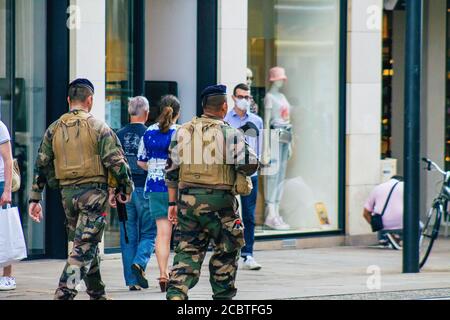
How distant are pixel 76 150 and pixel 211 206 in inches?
46.4

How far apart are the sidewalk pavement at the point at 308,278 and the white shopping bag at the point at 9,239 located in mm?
325

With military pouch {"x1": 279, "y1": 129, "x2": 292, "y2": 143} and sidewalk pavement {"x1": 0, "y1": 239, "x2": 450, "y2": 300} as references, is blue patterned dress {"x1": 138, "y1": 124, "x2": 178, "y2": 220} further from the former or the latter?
military pouch {"x1": 279, "y1": 129, "x2": 292, "y2": 143}

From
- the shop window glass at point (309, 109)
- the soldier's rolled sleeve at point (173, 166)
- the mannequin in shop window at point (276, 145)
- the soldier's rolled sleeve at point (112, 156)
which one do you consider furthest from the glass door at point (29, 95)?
the soldier's rolled sleeve at point (173, 166)

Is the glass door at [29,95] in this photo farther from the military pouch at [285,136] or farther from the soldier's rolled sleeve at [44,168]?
the soldier's rolled sleeve at [44,168]

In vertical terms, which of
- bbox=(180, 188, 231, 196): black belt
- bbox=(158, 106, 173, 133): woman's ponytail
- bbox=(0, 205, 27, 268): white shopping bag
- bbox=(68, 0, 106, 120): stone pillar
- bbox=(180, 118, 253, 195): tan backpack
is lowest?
bbox=(0, 205, 27, 268): white shopping bag

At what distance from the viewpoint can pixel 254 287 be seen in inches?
475

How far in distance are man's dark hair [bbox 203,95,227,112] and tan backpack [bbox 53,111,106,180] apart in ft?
3.06

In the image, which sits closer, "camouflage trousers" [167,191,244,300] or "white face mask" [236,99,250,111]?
"camouflage trousers" [167,191,244,300]

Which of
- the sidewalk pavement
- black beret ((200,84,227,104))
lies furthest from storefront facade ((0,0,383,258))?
black beret ((200,84,227,104))

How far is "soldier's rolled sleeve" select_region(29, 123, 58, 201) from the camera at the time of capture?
10.0 m

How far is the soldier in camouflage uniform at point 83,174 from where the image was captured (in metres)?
9.89

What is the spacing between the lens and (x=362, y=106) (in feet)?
54.0

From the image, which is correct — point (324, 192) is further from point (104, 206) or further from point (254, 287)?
point (104, 206)
